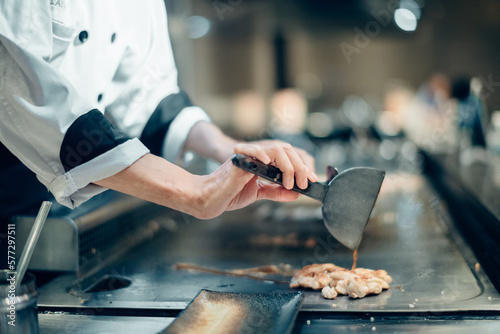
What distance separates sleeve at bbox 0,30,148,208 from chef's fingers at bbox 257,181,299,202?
31cm

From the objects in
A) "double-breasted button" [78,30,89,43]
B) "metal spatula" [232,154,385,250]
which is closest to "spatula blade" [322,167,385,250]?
"metal spatula" [232,154,385,250]

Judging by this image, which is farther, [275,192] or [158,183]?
[275,192]

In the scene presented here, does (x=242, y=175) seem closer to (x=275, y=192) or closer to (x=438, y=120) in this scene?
(x=275, y=192)

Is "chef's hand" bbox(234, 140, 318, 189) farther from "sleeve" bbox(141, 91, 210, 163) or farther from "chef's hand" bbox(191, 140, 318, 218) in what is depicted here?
"sleeve" bbox(141, 91, 210, 163)

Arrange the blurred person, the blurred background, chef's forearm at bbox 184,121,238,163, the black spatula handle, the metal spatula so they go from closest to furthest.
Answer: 1. the black spatula handle
2. the metal spatula
3. chef's forearm at bbox 184,121,238,163
4. the blurred background
5. the blurred person

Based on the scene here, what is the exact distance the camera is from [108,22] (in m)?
1.31

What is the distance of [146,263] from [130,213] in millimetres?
325

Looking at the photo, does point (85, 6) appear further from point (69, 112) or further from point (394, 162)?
point (394, 162)

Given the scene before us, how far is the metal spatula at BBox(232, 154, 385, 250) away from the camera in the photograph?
105cm

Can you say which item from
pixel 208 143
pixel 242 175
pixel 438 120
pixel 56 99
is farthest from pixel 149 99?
pixel 438 120

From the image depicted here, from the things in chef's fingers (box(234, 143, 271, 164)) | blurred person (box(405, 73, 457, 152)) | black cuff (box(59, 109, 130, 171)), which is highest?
black cuff (box(59, 109, 130, 171))

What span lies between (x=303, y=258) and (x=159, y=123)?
25.1 inches

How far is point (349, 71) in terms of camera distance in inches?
298

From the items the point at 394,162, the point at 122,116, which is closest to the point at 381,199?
the point at 394,162
